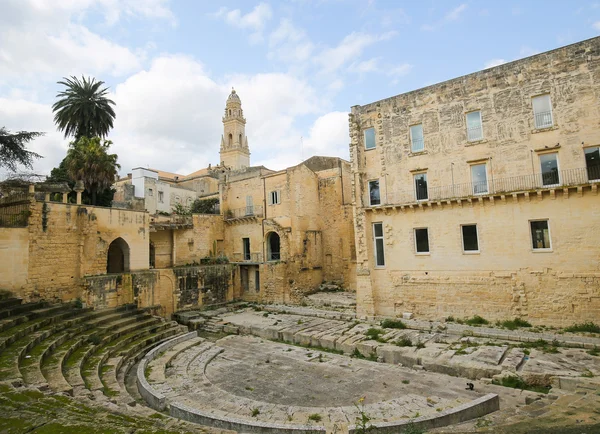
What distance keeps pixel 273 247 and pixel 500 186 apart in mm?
17261

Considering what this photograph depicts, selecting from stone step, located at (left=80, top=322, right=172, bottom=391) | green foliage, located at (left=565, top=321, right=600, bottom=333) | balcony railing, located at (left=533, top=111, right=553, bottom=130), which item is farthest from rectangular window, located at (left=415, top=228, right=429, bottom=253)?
stone step, located at (left=80, top=322, right=172, bottom=391)

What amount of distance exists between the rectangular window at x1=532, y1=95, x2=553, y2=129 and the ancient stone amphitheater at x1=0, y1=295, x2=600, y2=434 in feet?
30.6

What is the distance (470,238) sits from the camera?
1669cm

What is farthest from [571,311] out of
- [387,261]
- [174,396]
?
[174,396]

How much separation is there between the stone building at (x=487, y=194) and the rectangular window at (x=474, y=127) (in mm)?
49

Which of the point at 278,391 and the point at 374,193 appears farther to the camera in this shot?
the point at 374,193

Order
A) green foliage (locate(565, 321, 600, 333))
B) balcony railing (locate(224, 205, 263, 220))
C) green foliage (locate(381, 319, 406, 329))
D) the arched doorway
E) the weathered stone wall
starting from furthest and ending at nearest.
→ balcony railing (locate(224, 205, 263, 220)), the arched doorway, green foliage (locate(381, 319, 406, 329)), the weathered stone wall, green foliage (locate(565, 321, 600, 333))

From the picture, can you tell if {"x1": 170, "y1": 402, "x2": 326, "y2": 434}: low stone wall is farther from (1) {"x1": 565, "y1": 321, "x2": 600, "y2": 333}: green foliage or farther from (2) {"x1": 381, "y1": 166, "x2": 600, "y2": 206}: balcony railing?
(2) {"x1": 381, "y1": 166, "x2": 600, "y2": 206}: balcony railing

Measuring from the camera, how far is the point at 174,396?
1008 cm

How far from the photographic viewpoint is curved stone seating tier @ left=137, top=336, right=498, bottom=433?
8469mm

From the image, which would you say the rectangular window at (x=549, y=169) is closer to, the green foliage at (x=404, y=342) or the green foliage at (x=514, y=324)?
the green foliage at (x=514, y=324)

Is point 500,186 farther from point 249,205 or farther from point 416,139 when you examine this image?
point 249,205

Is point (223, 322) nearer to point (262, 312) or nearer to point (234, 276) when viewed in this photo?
point (262, 312)

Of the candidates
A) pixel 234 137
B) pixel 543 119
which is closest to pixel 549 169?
pixel 543 119
